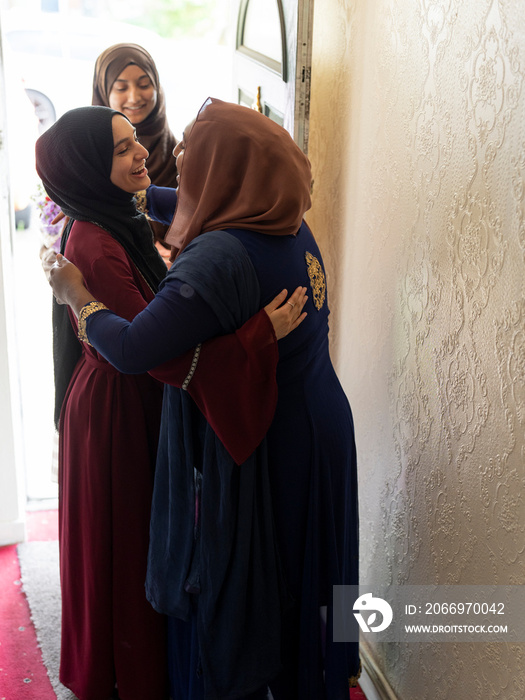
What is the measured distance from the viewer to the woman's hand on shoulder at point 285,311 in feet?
4.05

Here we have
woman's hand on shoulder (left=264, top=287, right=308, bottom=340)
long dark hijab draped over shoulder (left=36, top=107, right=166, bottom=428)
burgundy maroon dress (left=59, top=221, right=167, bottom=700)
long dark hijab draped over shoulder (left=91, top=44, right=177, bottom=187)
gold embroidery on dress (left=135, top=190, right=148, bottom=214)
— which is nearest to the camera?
woman's hand on shoulder (left=264, top=287, right=308, bottom=340)

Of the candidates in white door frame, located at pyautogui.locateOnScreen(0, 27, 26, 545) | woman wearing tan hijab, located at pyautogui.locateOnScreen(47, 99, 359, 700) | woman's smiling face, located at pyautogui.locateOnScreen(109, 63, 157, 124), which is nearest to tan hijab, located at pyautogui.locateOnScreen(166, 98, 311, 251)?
woman wearing tan hijab, located at pyautogui.locateOnScreen(47, 99, 359, 700)

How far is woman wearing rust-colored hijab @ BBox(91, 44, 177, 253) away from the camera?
2.05 metres

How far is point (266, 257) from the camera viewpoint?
4.11 feet

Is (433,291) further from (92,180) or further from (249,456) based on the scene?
(92,180)

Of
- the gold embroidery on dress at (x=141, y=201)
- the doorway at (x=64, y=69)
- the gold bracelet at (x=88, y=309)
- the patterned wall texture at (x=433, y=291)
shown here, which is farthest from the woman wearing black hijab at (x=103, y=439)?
the doorway at (x=64, y=69)

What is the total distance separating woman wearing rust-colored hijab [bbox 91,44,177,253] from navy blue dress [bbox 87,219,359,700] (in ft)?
3.16

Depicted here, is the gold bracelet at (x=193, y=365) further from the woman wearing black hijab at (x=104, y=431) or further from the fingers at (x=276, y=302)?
the woman wearing black hijab at (x=104, y=431)

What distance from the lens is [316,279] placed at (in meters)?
1.36

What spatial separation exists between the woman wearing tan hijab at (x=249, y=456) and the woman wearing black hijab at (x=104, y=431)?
0.57 ft

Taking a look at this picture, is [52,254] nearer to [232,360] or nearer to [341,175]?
[232,360]

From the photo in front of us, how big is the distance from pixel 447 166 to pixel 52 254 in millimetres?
891

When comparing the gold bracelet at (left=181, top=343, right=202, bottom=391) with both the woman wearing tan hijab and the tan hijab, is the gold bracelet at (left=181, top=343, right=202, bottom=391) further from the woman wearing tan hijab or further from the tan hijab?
the tan hijab

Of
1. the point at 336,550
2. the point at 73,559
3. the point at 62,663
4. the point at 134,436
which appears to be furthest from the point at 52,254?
the point at 62,663
